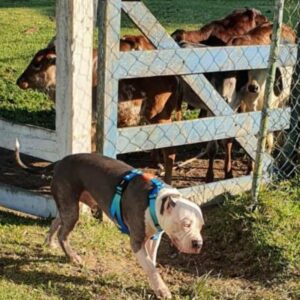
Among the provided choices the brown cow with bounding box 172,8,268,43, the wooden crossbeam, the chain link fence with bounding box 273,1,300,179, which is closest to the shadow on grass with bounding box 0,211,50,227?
the wooden crossbeam

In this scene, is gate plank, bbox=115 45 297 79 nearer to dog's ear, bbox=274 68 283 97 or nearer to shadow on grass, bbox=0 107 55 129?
dog's ear, bbox=274 68 283 97

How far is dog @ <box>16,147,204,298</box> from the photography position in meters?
4.30

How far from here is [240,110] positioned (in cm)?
754

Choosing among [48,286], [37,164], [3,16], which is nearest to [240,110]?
[37,164]

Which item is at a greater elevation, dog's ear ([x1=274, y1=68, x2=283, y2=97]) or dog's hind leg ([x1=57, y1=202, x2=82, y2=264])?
dog's ear ([x1=274, y1=68, x2=283, y2=97])

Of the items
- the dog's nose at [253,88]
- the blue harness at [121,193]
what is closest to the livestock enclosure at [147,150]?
the dog's nose at [253,88]

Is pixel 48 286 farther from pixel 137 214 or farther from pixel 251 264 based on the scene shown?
pixel 251 264

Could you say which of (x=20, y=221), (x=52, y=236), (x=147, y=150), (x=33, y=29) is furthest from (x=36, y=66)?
(x=33, y=29)

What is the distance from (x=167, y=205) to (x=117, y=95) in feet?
5.28

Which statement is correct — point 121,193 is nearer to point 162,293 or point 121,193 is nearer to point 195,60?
point 162,293

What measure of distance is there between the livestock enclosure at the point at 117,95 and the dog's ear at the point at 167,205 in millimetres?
1420

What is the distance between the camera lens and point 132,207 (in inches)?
184

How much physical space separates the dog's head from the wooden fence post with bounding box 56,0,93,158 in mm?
1602

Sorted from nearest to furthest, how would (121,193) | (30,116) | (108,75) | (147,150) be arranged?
(121,193), (108,75), (147,150), (30,116)
